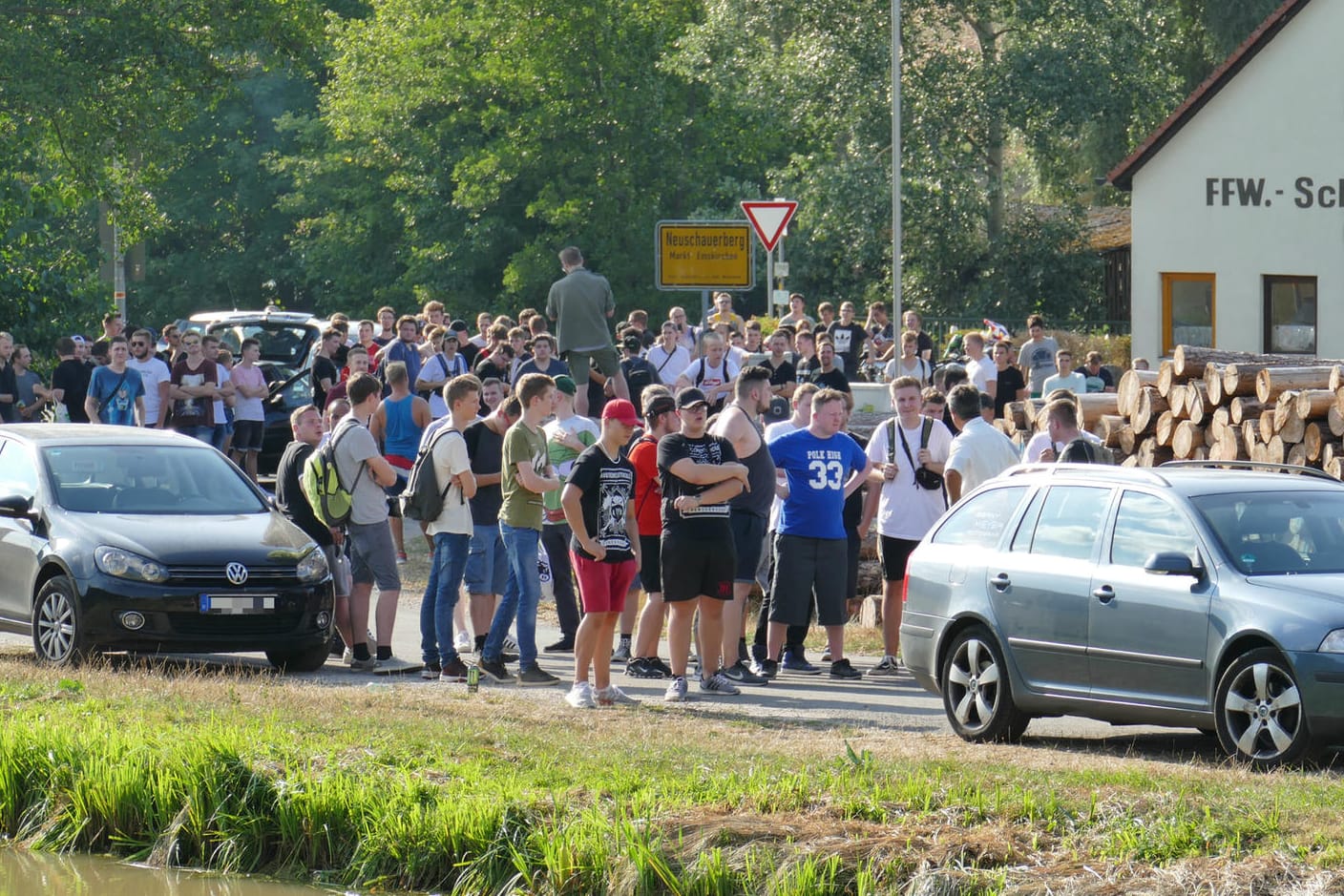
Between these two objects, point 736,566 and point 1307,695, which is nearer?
point 1307,695

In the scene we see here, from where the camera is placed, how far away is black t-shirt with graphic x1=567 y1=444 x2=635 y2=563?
1130cm

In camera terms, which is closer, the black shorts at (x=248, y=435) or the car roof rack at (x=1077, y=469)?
the car roof rack at (x=1077, y=469)

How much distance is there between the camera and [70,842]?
9.35 meters

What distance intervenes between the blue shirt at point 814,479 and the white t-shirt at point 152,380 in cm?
1043

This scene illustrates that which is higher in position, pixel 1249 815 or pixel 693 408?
pixel 693 408

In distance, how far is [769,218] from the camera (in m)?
21.3

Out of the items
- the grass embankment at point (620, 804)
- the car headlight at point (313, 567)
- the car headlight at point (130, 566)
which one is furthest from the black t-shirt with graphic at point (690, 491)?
the car headlight at point (130, 566)

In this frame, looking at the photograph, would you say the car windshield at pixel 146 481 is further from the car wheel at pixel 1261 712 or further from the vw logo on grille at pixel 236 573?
the car wheel at pixel 1261 712

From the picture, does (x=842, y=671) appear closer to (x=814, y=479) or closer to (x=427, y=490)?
(x=814, y=479)

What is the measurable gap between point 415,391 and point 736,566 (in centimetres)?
864

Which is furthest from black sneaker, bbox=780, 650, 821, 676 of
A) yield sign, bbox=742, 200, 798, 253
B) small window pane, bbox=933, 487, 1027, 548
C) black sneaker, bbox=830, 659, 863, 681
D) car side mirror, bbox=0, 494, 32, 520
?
yield sign, bbox=742, 200, 798, 253

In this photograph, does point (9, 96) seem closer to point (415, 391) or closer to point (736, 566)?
point (415, 391)

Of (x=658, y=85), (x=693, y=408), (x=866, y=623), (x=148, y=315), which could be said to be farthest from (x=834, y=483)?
(x=148, y=315)

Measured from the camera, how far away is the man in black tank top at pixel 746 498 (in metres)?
12.8
